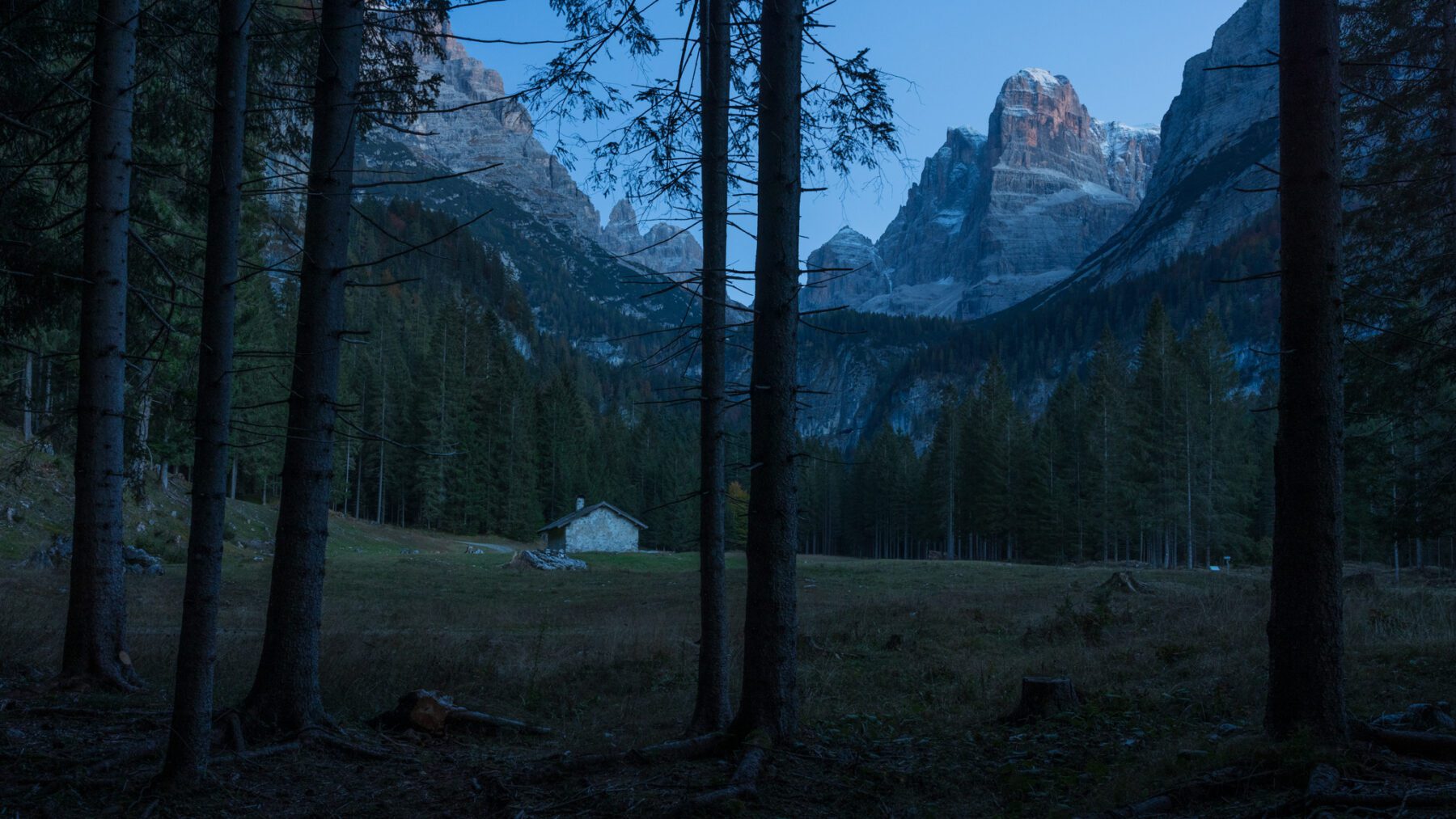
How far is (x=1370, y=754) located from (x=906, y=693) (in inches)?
217

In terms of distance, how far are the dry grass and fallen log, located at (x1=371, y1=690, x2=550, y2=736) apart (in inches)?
14.5

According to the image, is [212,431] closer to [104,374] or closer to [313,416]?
[313,416]

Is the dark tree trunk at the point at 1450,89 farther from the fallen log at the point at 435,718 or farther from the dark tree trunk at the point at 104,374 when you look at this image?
the dark tree trunk at the point at 104,374

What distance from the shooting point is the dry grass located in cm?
596

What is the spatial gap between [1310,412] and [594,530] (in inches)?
2185

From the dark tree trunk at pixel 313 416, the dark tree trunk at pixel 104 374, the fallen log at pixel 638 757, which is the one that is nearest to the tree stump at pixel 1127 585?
the fallen log at pixel 638 757

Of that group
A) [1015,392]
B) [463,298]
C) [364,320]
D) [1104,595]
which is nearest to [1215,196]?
[1015,392]

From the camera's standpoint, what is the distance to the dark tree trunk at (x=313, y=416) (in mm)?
6668

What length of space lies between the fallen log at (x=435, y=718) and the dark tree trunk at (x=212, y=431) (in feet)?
8.49

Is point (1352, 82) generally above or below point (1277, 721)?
above

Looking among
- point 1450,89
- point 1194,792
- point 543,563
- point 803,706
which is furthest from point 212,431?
point 543,563

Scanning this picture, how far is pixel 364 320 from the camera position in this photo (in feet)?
278

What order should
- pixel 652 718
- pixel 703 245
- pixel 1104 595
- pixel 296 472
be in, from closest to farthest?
pixel 296 472 → pixel 703 245 → pixel 652 718 → pixel 1104 595

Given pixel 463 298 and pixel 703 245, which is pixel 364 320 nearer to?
pixel 463 298
